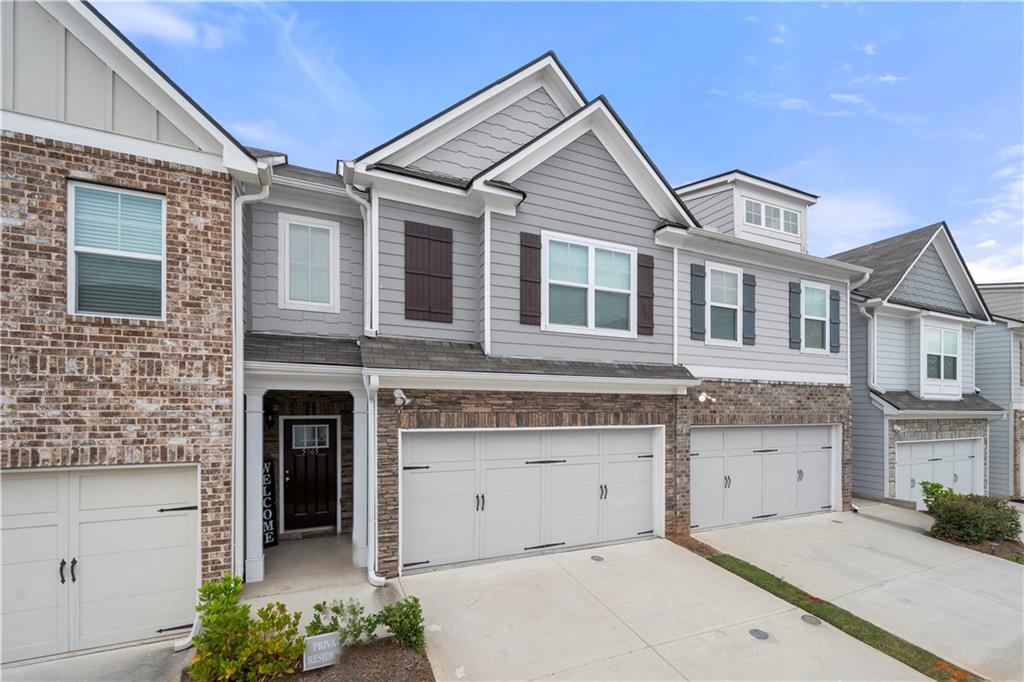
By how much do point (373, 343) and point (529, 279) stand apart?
9.23 feet

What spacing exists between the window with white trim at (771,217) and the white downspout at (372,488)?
9.57 metres

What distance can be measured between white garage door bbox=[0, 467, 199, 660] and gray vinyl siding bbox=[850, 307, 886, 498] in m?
15.3

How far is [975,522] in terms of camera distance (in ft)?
29.1

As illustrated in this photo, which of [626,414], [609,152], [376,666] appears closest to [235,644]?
[376,666]

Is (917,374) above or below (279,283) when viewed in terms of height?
below

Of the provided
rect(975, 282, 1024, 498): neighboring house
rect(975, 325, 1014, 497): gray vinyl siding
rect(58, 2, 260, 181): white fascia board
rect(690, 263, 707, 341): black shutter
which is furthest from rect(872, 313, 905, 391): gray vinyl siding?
rect(58, 2, 260, 181): white fascia board

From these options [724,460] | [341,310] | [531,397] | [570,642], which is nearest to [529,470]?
[531,397]

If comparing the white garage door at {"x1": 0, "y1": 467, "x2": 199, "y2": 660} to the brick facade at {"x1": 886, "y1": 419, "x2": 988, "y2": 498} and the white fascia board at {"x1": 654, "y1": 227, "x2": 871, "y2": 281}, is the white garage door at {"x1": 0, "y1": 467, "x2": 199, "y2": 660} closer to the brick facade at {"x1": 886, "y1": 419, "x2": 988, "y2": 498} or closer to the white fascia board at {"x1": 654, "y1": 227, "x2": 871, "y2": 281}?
the white fascia board at {"x1": 654, "y1": 227, "x2": 871, "y2": 281}

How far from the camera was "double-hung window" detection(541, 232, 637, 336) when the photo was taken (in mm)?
7891

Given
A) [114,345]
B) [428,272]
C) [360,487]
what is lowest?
[360,487]

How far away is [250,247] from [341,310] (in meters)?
1.63

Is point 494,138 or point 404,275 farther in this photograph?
point 494,138

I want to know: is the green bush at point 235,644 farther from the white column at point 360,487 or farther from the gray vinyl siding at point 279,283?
the gray vinyl siding at point 279,283

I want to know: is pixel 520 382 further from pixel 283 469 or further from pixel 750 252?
pixel 750 252
